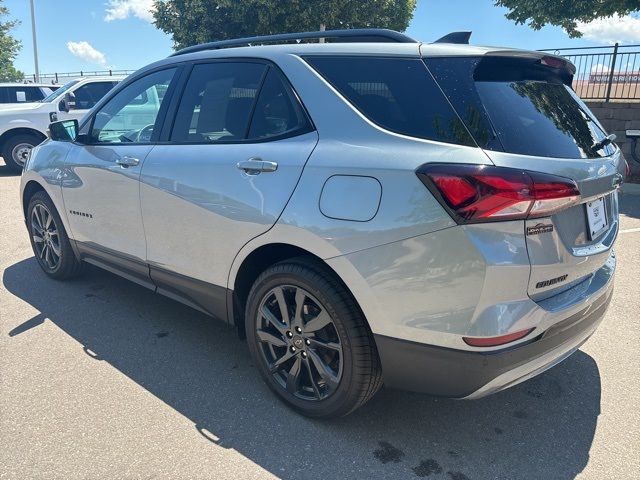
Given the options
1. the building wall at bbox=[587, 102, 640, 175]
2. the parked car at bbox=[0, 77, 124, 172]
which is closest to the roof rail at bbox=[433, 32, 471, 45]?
the building wall at bbox=[587, 102, 640, 175]

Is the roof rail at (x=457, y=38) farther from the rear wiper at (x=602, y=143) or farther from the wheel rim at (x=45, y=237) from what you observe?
the wheel rim at (x=45, y=237)

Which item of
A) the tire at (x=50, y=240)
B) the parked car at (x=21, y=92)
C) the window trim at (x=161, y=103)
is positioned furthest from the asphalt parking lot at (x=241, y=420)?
the parked car at (x=21, y=92)

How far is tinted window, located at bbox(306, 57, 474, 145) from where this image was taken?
7.09ft

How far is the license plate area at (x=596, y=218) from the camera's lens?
229 cm

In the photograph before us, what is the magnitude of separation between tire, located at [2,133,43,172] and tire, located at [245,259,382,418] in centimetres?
1022

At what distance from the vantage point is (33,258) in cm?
526

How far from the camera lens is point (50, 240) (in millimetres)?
4512

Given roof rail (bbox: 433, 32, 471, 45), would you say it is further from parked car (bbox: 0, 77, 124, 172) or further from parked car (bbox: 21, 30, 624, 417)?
parked car (bbox: 0, 77, 124, 172)

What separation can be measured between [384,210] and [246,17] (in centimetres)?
1882

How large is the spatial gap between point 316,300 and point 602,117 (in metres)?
10.8

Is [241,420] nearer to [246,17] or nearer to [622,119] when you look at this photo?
[622,119]

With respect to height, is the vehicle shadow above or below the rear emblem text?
below

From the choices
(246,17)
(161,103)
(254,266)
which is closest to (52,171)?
(161,103)

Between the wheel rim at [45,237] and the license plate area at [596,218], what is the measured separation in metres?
3.96
